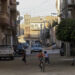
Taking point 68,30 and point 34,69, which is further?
point 68,30

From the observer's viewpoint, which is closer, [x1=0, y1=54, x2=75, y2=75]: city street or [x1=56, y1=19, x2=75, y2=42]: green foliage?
[x1=0, y1=54, x2=75, y2=75]: city street

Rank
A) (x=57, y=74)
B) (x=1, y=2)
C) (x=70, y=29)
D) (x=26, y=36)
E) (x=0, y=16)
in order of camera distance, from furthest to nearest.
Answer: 1. (x=26, y=36)
2. (x=1, y=2)
3. (x=0, y=16)
4. (x=70, y=29)
5. (x=57, y=74)

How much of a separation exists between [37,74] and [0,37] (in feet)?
97.7

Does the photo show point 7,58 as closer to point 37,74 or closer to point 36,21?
point 37,74

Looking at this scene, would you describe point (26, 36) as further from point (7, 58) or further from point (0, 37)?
point (7, 58)

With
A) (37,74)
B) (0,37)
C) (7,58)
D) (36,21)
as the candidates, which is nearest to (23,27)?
(36,21)

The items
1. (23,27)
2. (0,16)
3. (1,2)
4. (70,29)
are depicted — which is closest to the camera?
(70,29)

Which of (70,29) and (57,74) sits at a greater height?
(70,29)

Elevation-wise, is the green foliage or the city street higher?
the green foliage

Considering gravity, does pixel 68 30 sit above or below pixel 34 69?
above

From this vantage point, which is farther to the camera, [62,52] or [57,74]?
[62,52]

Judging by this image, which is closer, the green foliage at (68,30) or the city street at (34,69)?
the city street at (34,69)

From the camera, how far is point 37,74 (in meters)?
21.5

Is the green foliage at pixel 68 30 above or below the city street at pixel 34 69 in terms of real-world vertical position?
above
